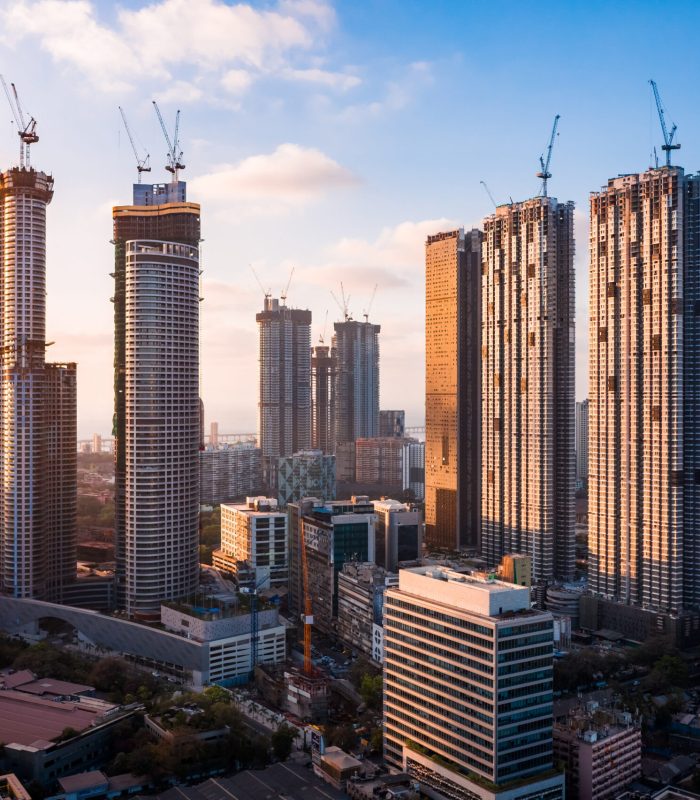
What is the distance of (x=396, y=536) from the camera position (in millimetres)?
79125

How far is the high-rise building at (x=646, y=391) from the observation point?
66.0 meters

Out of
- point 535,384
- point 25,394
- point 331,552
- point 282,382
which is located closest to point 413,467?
point 282,382

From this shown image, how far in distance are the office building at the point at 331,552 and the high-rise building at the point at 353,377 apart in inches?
3864

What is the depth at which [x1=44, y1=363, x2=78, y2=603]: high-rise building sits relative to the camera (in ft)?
240

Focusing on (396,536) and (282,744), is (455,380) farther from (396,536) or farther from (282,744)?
(282,744)

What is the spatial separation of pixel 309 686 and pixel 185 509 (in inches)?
881

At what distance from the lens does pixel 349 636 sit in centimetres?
6462

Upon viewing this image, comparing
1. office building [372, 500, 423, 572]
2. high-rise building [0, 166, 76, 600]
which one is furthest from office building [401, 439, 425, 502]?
high-rise building [0, 166, 76, 600]

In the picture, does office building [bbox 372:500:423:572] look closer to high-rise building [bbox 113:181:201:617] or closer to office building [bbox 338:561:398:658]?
office building [bbox 338:561:398:658]

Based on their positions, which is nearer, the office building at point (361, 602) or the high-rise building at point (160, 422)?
the office building at point (361, 602)

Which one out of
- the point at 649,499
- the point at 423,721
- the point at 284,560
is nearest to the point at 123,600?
the point at 284,560

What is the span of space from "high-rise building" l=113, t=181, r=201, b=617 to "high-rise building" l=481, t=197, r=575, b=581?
30988 millimetres

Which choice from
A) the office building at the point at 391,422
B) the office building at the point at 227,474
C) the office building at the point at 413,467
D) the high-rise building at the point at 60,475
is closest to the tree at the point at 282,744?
the high-rise building at the point at 60,475

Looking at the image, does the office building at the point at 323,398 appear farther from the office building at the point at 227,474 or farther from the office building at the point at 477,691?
the office building at the point at 477,691
